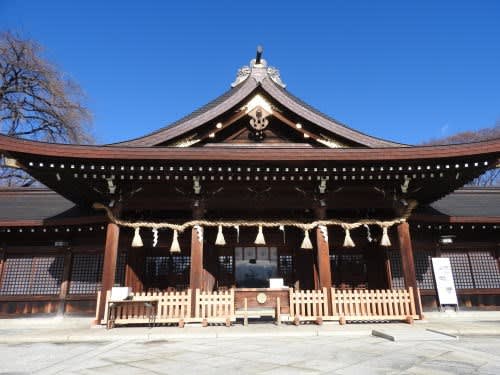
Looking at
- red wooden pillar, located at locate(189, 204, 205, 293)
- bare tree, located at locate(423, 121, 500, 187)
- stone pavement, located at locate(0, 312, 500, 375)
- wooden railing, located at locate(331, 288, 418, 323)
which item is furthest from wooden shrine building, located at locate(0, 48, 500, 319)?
bare tree, located at locate(423, 121, 500, 187)

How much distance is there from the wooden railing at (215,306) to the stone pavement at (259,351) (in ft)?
1.32

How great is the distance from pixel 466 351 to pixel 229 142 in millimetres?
8466

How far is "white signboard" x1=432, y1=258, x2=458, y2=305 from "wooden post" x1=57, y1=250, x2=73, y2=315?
43.6 feet

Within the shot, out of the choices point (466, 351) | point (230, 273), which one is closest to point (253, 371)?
point (466, 351)

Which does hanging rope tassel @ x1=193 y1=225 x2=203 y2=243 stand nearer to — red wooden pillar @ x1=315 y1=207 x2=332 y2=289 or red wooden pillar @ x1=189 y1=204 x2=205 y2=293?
red wooden pillar @ x1=189 y1=204 x2=205 y2=293

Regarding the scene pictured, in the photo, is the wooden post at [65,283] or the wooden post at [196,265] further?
the wooden post at [65,283]

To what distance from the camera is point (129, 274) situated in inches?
428

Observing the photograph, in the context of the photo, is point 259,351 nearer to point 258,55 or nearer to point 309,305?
point 309,305

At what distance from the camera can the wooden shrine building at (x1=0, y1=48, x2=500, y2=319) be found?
862cm

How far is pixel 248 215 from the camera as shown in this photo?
11.0 m

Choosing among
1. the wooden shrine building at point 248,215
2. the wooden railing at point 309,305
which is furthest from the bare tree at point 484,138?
the wooden railing at point 309,305

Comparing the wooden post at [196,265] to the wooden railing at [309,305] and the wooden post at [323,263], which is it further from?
the wooden post at [323,263]

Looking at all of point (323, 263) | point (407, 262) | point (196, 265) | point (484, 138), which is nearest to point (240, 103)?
point (196, 265)

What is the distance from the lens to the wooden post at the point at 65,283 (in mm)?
10984
